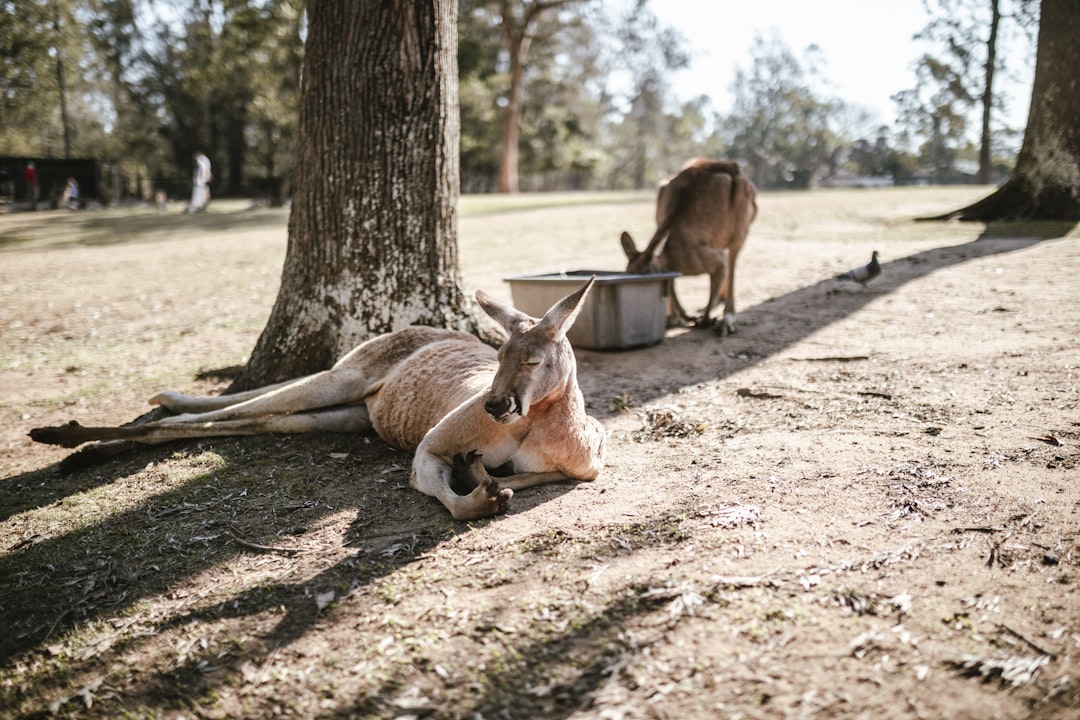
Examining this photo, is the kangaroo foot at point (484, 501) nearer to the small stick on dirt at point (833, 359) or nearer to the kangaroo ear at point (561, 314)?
the kangaroo ear at point (561, 314)

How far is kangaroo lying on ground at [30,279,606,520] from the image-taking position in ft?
11.6

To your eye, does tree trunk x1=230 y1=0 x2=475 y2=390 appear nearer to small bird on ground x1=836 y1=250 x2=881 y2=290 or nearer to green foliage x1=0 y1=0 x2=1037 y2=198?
small bird on ground x1=836 y1=250 x2=881 y2=290

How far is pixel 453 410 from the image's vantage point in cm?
404

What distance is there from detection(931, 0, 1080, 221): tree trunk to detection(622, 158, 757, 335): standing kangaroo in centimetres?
642

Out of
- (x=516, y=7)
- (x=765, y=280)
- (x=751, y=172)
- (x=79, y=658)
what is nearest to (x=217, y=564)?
(x=79, y=658)

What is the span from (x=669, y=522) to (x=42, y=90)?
142 ft

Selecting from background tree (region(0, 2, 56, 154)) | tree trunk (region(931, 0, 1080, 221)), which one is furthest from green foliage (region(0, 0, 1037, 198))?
tree trunk (region(931, 0, 1080, 221))

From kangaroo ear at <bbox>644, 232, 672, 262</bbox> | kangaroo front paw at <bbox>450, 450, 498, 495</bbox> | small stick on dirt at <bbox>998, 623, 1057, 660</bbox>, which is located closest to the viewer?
small stick on dirt at <bbox>998, 623, 1057, 660</bbox>

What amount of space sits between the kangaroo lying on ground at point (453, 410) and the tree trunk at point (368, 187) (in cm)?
57

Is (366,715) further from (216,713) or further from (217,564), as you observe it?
(217,564)

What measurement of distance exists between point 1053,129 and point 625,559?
40.3ft

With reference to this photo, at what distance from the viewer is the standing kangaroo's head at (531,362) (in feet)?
11.1

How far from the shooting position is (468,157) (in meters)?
40.2

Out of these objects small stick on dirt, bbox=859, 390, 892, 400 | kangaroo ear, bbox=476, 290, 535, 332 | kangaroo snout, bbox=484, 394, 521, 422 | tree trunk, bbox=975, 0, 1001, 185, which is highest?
tree trunk, bbox=975, 0, 1001, 185
